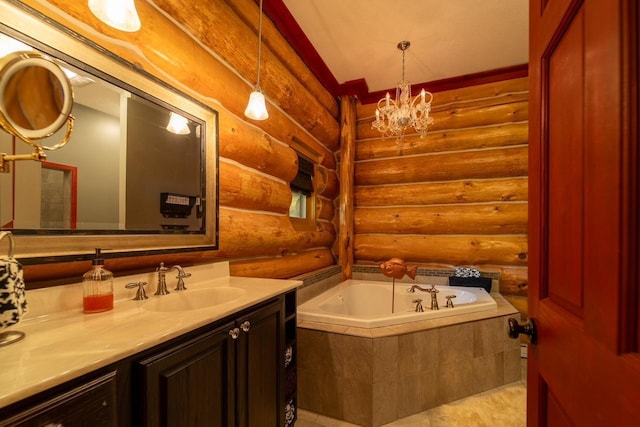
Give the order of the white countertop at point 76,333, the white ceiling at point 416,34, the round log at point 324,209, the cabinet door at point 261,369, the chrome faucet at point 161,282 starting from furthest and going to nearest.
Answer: the round log at point 324,209 < the white ceiling at point 416,34 < the chrome faucet at point 161,282 < the cabinet door at point 261,369 < the white countertop at point 76,333

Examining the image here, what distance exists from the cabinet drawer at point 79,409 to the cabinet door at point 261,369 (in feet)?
1.68

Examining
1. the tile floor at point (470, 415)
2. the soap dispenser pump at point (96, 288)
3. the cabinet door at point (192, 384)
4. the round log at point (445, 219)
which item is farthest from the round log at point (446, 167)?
the soap dispenser pump at point (96, 288)

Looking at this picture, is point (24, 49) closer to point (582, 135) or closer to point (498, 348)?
point (582, 135)

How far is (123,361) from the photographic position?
751mm

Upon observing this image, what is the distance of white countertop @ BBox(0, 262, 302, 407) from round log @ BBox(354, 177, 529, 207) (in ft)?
8.90

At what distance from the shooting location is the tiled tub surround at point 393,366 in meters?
1.90

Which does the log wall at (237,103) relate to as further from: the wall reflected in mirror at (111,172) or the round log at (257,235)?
the wall reflected in mirror at (111,172)

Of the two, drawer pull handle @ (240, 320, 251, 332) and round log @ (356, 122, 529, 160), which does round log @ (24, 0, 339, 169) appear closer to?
drawer pull handle @ (240, 320, 251, 332)

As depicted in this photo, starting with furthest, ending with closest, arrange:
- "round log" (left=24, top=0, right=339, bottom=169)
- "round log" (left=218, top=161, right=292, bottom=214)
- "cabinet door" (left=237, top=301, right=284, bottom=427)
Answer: "round log" (left=218, top=161, right=292, bottom=214) < "cabinet door" (left=237, top=301, right=284, bottom=427) < "round log" (left=24, top=0, right=339, bottom=169)

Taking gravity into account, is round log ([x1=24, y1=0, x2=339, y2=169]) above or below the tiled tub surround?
above

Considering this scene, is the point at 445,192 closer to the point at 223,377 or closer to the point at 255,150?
the point at 255,150

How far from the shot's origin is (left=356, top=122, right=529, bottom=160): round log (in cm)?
324

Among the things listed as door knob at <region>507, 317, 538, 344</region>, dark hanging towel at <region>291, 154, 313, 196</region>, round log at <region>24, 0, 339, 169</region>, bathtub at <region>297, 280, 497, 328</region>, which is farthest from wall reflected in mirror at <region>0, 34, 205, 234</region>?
door knob at <region>507, 317, 538, 344</region>

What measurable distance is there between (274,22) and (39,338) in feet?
8.28
